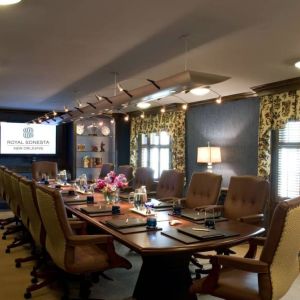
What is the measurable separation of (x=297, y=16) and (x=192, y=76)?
2.79 feet

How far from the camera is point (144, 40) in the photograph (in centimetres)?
308

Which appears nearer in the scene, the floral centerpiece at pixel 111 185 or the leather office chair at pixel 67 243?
the leather office chair at pixel 67 243

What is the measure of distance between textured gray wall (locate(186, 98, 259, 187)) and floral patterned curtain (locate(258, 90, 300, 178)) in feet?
0.89

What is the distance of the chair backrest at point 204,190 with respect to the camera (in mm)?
4141

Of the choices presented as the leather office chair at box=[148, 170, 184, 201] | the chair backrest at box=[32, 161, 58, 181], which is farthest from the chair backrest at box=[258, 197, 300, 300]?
the chair backrest at box=[32, 161, 58, 181]

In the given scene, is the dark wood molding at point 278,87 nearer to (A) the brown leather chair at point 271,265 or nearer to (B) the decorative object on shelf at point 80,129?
(A) the brown leather chair at point 271,265

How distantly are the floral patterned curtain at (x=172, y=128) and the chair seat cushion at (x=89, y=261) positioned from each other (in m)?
4.07

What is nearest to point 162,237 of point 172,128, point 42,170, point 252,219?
point 252,219

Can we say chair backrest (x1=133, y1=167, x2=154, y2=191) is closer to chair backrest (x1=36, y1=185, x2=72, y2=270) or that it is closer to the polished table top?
the polished table top

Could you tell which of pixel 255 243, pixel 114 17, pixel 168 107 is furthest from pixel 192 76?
pixel 168 107

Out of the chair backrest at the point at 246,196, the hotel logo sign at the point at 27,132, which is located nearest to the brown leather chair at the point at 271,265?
the chair backrest at the point at 246,196

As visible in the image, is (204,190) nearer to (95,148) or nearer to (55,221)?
(55,221)

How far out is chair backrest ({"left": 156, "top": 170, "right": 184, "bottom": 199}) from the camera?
4852 mm

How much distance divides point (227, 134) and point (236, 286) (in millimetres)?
3956
